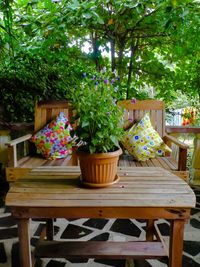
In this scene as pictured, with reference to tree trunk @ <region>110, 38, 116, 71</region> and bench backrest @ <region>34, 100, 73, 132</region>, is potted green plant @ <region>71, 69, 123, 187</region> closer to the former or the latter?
bench backrest @ <region>34, 100, 73, 132</region>

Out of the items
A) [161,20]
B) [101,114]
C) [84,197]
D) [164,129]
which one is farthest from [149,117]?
[84,197]

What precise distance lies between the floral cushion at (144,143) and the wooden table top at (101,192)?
81 centimetres

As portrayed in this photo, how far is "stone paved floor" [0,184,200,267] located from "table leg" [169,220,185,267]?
446 mm

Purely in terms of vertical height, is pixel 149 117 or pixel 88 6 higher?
pixel 88 6

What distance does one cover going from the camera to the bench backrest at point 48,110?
8.46ft

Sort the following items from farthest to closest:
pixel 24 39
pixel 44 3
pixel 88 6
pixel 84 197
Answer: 1. pixel 24 39
2. pixel 44 3
3. pixel 88 6
4. pixel 84 197

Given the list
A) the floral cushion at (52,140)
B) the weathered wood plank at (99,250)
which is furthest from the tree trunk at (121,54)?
the weathered wood plank at (99,250)

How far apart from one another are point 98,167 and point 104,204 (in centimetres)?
19

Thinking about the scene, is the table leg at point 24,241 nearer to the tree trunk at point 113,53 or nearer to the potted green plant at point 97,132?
the potted green plant at point 97,132

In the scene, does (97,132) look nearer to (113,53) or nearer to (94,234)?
(94,234)

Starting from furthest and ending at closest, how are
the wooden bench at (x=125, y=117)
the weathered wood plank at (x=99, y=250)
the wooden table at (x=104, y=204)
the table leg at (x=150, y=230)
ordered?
the wooden bench at (x=125, y=117) → the table leg at (x=150, y=230) → the weathered wood plank at (x=99, y=250) → the wooden table at (x=104, y=204)

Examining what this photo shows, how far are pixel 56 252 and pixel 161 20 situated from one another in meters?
2.37

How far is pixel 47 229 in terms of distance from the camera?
178 cm

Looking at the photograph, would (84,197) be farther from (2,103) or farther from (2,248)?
(2,103)
